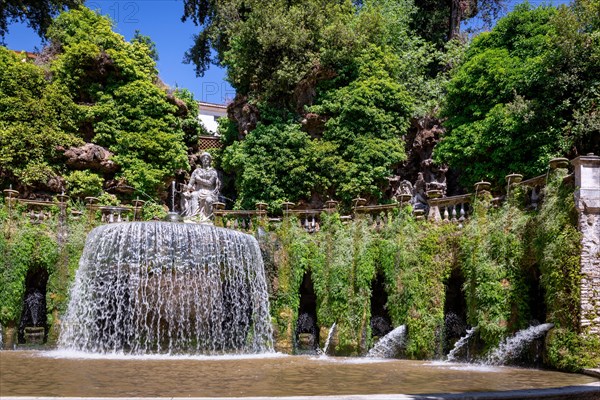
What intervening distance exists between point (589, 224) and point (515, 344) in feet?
8.84

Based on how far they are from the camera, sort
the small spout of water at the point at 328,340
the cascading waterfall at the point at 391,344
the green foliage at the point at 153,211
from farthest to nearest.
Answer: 1. the green foliage at the point at 153,211
2. the small spout of water at the point at 328,340
3. the cascading waterfall at the point at 391,344

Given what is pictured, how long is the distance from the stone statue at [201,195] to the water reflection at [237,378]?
6.84 m

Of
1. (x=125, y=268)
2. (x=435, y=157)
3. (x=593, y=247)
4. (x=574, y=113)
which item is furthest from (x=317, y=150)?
(x=593, y=247)

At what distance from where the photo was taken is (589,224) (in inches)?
456

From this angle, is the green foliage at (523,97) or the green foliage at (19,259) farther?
the green foliage at (523,97)

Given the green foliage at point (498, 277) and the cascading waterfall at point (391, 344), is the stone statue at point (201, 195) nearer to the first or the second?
the cascading waterfall at point (391, 344)

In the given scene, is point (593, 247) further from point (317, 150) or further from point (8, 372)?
point (317, 150)

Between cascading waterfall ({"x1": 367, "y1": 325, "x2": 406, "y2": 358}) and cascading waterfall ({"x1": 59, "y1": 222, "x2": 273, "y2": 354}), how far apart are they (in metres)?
2.93

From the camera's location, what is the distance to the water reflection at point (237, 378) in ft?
A: 24.7

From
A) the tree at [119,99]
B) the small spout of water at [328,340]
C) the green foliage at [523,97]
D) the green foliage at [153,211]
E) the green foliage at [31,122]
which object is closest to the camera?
the small spout of water at [328,340]

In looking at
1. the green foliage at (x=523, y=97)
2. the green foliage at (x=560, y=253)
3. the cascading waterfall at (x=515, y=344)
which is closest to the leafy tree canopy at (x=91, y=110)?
the green foliage at (x=523, y=97)

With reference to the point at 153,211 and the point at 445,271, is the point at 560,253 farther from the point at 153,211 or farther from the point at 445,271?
the point at 153,211

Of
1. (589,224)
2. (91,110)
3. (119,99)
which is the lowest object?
(589,224)

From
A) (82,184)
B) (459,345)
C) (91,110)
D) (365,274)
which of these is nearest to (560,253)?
(459,345)
